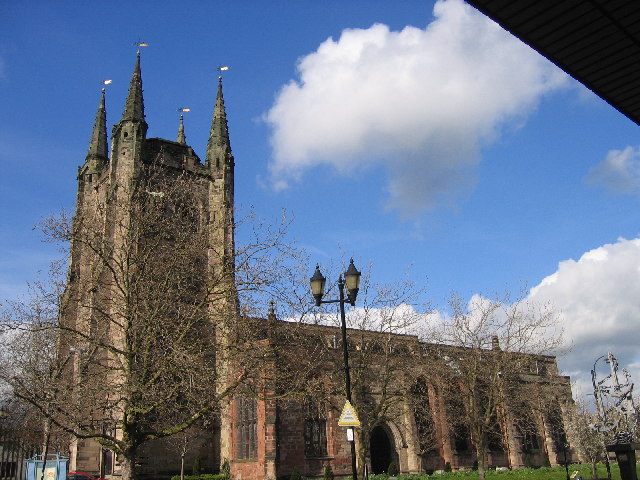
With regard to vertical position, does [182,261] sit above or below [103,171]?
below

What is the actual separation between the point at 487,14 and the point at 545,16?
52 cm

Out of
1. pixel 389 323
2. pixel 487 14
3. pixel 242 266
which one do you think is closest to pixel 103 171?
pixel 389 323

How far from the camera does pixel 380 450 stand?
125 ft

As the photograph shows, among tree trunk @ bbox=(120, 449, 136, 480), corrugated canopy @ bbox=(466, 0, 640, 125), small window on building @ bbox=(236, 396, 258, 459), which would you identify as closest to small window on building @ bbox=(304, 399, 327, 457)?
small window on building @ bbox=(236, 396, 258, 459)

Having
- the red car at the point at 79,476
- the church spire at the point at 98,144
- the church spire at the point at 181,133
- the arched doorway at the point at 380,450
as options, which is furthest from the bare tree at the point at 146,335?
the church spire at the point at 181,133

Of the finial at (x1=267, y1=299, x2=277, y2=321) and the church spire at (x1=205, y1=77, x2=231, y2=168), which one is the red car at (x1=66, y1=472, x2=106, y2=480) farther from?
the church spire at (x1=205, y1=77, x2=231, y2=168)

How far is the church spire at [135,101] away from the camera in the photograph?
4028cm

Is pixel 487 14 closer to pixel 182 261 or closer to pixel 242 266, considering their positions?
pixel 242 266

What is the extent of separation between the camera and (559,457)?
47.7m

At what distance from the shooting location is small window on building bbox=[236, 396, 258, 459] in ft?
107

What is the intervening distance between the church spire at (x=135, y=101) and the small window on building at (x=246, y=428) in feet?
69.0

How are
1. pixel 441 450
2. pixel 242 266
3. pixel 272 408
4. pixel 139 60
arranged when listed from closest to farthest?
pixel 242 266 < pixel 272 408 < pixel 441 450 < pixel 139 60

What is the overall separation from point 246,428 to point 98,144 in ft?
89.2

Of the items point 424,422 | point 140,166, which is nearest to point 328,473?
point 424,422
